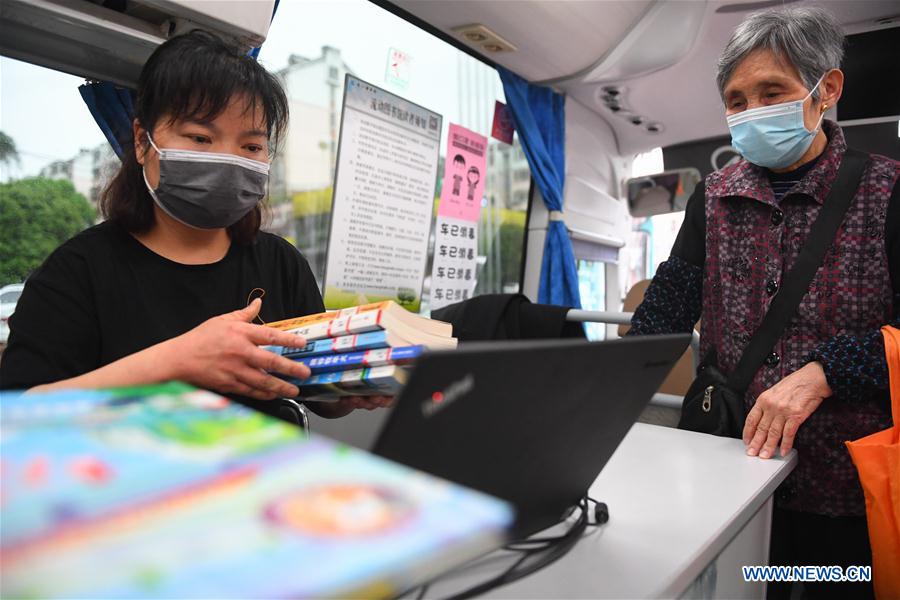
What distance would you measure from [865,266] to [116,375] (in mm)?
1275

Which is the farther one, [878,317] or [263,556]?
[878,317]

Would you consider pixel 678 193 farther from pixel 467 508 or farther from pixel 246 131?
pixel 467 508

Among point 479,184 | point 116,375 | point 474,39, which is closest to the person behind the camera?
point 116,375

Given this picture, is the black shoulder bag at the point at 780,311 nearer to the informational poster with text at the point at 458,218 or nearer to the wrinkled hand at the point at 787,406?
the wrinkled hand at the point at 787,406

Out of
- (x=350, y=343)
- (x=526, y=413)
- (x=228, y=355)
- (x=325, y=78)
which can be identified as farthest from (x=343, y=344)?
(x=325, y=78)

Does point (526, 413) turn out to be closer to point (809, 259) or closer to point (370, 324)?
point (370, 324)

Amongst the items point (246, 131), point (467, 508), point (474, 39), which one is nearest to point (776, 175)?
point (246, 131)

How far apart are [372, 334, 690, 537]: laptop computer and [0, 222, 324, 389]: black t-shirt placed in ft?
2.31

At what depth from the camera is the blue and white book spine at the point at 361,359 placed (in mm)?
651

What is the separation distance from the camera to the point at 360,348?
0.70 m

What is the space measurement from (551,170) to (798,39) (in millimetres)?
2189

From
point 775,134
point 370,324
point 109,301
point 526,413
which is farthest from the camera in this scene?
point 775,134

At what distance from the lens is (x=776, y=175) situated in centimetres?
130

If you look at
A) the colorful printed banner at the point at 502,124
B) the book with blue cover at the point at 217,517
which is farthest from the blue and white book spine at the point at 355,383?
the colorful printed banner at the point at 502,124
